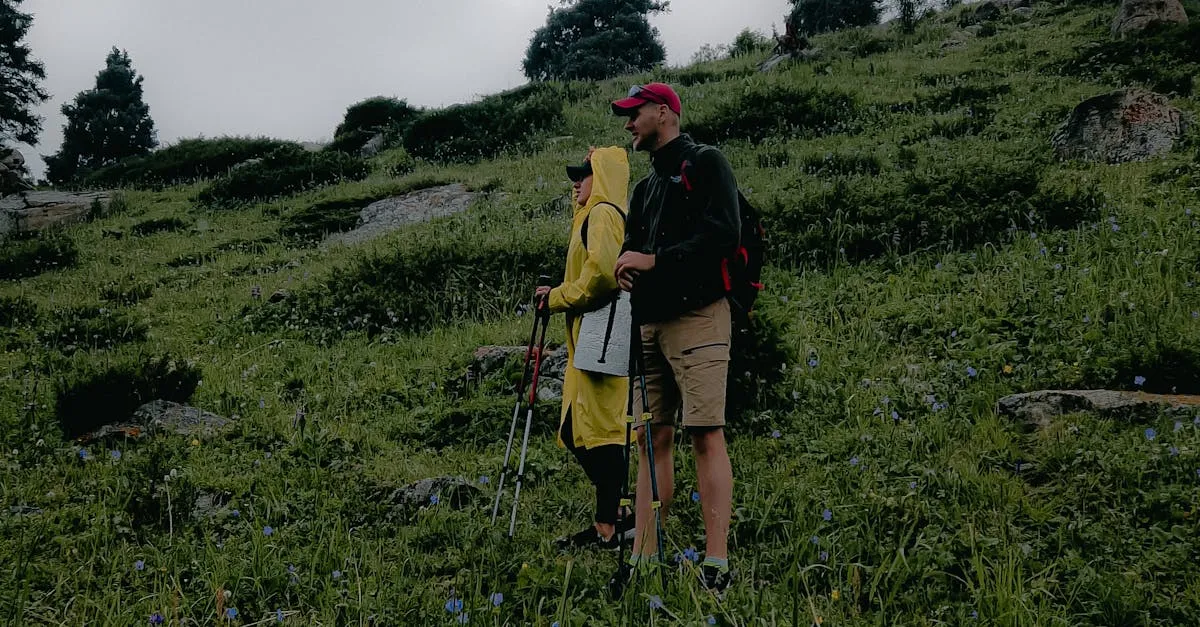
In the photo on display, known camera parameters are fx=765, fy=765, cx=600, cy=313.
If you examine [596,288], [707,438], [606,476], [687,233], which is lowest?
[606,476]

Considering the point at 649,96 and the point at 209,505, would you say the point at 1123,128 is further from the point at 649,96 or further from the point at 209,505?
the point at 209,505

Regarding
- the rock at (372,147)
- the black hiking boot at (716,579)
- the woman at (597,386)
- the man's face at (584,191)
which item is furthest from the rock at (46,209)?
the black hiking boot at (716,579)

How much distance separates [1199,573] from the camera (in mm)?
3111

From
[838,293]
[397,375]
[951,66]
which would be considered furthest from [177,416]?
[951,66]

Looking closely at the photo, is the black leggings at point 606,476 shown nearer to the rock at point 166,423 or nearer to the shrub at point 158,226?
the rock at point 166,423

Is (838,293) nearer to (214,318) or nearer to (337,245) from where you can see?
(214,318)

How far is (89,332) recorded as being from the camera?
9.03 m

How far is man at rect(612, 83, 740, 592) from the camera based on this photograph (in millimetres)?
3404

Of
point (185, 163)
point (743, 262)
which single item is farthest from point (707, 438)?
point (185, 163)

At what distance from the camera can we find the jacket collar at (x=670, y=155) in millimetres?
3654

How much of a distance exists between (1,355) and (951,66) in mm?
17346

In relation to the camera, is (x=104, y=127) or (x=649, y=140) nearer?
(x=649, y=140)

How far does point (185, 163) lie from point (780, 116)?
16844 mm

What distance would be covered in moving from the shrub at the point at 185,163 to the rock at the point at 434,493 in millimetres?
19001
